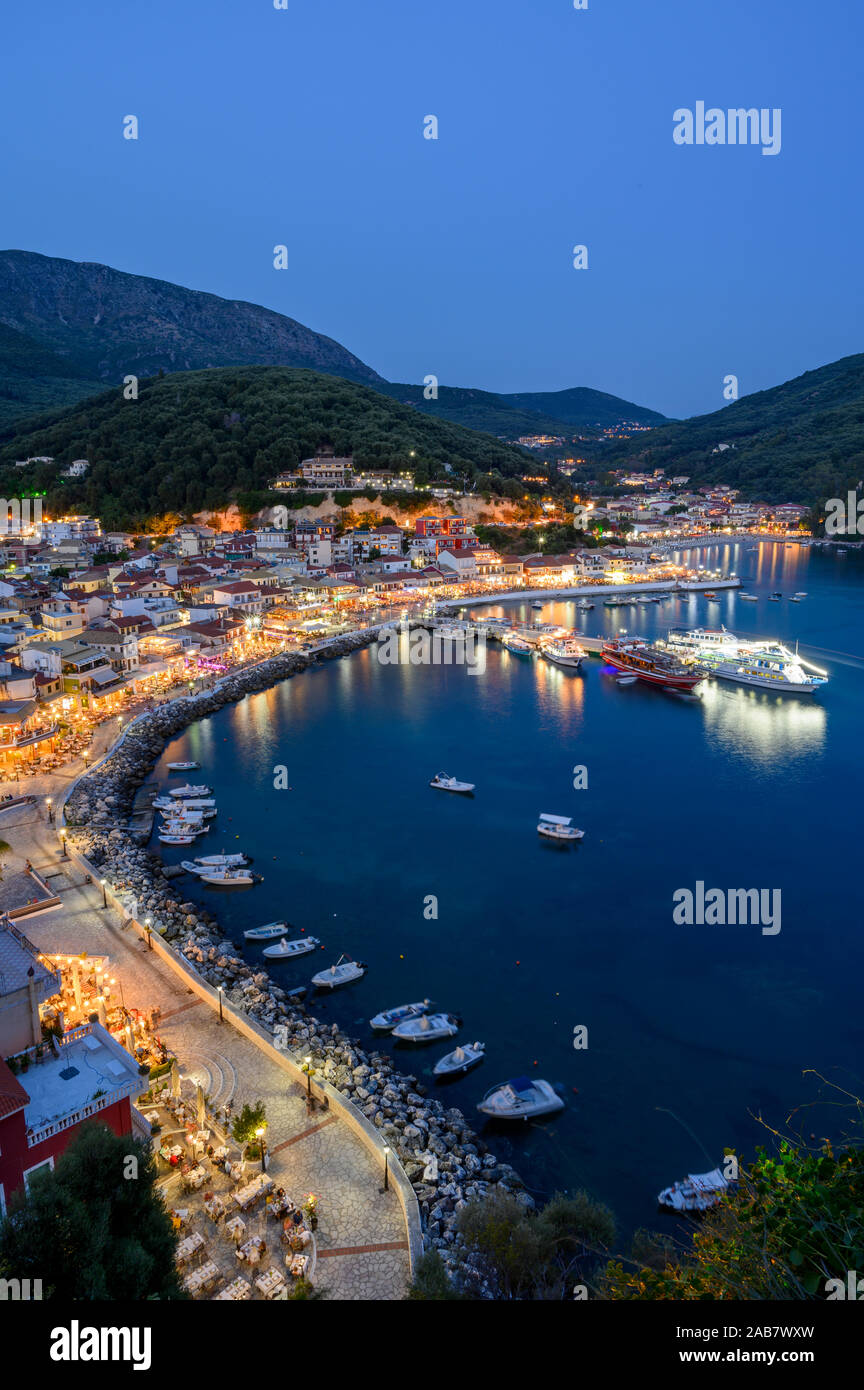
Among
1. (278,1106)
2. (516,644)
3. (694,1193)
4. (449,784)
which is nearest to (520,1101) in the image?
(694,1193)

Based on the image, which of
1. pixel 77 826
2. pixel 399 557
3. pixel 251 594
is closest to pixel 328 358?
pixel 399 557

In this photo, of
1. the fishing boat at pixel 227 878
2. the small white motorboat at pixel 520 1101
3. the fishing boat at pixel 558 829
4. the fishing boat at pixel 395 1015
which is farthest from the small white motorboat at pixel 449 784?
the small white motorboat at pixel 520 1101

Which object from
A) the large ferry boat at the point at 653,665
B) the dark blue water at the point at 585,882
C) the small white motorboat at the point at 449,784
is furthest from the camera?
the large ferry boat at the point at 653,665

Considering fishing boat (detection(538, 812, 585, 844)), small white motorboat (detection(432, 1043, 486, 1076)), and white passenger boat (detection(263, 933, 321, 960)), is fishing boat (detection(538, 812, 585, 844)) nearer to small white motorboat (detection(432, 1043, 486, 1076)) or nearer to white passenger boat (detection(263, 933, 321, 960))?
white passenger boat (detection(263, 933, 321, 960))

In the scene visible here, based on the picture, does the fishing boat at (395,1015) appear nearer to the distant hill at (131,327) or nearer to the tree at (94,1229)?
the tree at (94,1229)

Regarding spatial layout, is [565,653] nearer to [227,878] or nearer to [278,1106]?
[227,878]

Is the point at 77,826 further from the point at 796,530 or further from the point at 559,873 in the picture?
the point at 796,530

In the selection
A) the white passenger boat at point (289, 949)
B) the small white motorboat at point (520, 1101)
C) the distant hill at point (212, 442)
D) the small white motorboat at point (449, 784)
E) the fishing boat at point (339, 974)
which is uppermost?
the distant hill at point (212, 442)
